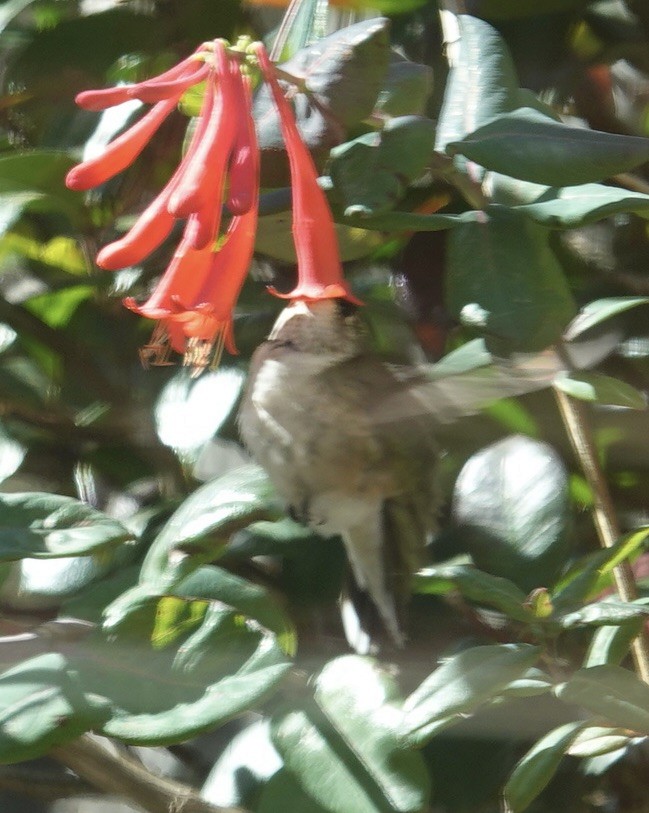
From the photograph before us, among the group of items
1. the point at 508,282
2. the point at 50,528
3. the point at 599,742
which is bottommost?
the point at 599,742

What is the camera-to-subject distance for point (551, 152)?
2.08 ft

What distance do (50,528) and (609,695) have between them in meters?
0.37

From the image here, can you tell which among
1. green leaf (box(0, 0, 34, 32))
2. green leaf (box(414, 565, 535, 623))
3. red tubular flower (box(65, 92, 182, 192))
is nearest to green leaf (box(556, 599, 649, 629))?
green leaf (box(414, 565, 535, 623))

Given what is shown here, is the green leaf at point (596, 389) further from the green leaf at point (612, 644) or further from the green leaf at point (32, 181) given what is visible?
the green leaf at point (32, 181)

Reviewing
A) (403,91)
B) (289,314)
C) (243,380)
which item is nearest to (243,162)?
(403,91)

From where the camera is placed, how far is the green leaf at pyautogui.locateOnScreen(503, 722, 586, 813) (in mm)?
665

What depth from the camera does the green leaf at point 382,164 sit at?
641 millimetres

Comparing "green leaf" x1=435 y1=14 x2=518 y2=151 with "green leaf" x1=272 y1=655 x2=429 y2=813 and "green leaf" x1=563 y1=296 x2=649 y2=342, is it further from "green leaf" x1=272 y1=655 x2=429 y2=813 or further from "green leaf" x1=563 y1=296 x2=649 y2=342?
"green leaf" x1=272 y1=655 x2=429 y2=813

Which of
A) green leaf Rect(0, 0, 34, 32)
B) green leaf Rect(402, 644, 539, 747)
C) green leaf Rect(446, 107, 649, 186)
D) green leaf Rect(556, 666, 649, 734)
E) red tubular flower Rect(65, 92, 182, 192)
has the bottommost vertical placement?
green leaf Rect(556, 666, 649, 734)

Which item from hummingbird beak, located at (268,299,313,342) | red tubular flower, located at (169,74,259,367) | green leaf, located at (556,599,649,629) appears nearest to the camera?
green leaf, located at (556,599,649,629)

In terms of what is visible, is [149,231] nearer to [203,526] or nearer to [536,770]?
[203,526]

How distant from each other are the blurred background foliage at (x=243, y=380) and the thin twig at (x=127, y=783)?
0.07 metres

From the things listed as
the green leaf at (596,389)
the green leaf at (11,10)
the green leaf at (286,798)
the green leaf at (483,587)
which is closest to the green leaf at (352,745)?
the green leaf at (286,798)

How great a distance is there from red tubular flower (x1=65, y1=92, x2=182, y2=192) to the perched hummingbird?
0.18 metres
